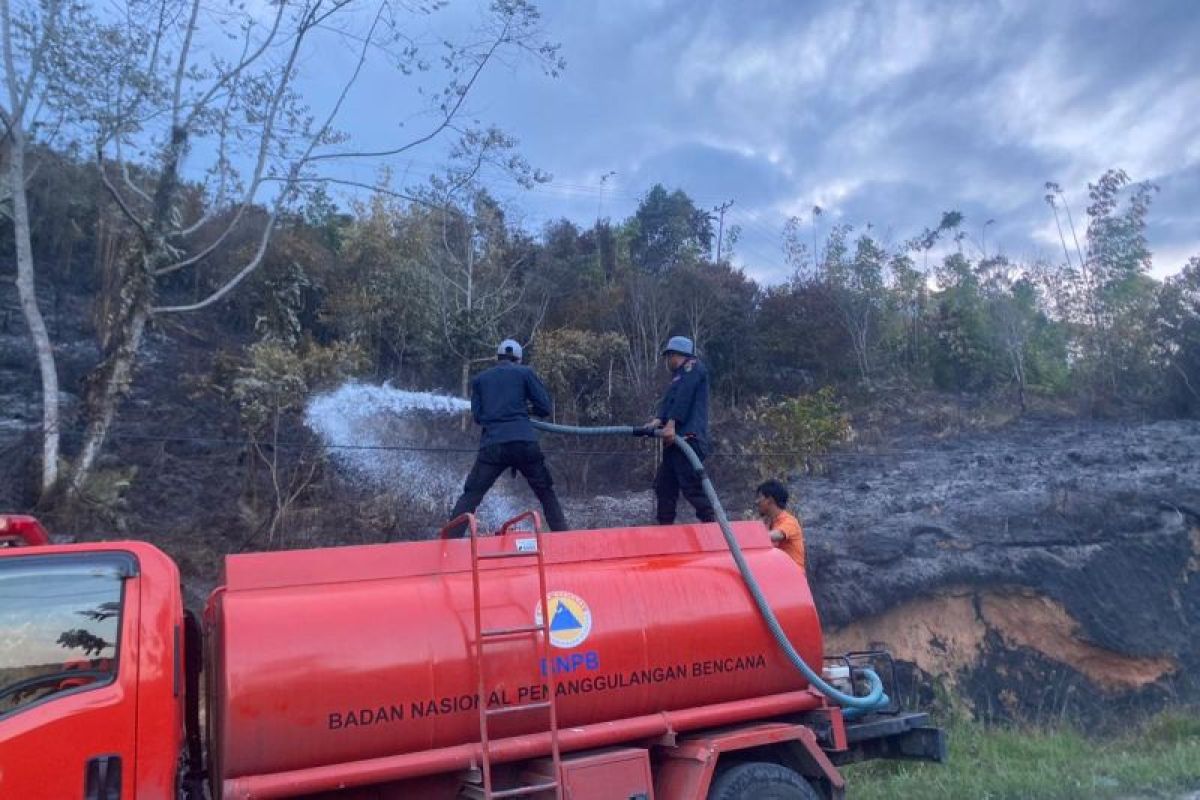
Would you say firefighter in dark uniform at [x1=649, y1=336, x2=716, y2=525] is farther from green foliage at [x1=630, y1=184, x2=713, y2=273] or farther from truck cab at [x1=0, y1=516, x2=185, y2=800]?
green foliage at [x1=630, y1=184, x2=713, y2=273]

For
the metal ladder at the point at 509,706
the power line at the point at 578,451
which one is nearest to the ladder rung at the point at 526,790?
the metal ladder at the point at 509,706

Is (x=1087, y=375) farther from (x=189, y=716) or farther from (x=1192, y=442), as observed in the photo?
(x=189, y=716)

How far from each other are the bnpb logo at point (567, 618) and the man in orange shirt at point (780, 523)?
205 cm

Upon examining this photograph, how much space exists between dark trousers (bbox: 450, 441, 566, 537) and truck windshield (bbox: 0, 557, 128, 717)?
332 cm

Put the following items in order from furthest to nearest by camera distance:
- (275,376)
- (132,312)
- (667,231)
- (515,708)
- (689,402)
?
(667,231)
(275,376)
(132,312)
(689,402)
(515,708)

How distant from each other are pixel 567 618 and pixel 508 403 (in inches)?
104

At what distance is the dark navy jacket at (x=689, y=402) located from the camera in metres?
8.31

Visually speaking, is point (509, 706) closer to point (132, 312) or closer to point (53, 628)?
point (53, 628)

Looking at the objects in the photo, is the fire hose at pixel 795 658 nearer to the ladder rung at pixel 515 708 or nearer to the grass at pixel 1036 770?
the ladder rung at pixel 515 708

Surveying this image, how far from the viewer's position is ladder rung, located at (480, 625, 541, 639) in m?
5.52

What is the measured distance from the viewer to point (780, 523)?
7844mm

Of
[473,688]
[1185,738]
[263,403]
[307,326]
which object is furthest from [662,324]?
[473,688]

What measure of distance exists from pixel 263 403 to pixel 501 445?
7918mm

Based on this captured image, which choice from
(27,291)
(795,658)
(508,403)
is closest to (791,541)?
(795,658)
